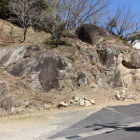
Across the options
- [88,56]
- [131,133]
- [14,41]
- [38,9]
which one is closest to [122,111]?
[131,133]

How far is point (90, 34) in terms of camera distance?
62.2 feet

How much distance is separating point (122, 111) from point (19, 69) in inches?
290

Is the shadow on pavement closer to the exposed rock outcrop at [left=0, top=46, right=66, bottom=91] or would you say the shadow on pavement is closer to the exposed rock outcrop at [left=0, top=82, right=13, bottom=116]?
the exposed rock outcrop at [left=0, top=82, right=13, bottom=116]

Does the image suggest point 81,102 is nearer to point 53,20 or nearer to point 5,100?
point 5,100

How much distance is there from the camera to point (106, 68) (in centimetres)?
1630

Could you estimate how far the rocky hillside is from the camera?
10.7m

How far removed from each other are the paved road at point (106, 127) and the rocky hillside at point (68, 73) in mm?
2857

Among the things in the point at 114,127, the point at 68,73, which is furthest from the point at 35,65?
the point at 114,127

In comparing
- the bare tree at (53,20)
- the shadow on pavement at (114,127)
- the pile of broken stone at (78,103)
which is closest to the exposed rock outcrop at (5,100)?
the pile of broken stone at (78,103)

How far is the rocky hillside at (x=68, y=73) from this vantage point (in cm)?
1073

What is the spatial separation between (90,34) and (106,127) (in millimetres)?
13660

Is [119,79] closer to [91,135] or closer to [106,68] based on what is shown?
[106,68]

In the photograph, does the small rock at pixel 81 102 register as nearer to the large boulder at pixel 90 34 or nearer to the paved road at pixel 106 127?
the paved road at pixel 106 127

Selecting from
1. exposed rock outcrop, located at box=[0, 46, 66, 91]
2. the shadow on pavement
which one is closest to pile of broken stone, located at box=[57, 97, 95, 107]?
exposed rock outcrop, located at box=[0, 46, 66, 91]
